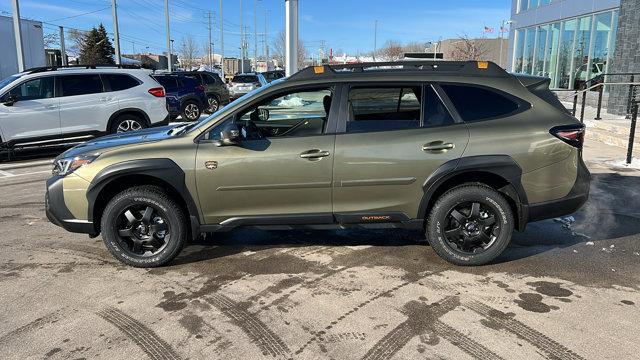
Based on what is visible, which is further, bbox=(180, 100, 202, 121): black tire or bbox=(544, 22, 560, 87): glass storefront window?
bbox=(544, 22, 560, 87): glass storefront window

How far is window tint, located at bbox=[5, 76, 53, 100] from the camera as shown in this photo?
10391 mm

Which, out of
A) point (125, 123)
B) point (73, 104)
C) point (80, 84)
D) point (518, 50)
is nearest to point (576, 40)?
point (518, 50)

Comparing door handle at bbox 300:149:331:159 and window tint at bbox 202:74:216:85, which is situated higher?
window tint at bbox 202:74:216:85

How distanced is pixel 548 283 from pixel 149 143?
12.1ft

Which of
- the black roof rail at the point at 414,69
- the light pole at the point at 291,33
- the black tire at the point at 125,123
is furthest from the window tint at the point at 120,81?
the black roof rail at the point at 414,69

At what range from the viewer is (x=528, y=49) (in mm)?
27203

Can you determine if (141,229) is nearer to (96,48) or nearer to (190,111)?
(190,111)

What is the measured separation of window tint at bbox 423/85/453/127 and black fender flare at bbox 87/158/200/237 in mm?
2226

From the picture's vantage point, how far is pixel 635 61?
48.9 feet

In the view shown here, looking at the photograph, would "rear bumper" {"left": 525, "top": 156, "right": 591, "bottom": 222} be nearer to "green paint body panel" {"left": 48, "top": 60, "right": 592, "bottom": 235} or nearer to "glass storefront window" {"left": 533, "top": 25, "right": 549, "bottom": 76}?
"green paint body panel" {"left": 48, "top": 60, "right": 592, "bottom": 235}

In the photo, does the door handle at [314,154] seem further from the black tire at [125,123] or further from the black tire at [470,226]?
the black tire at [125,123]

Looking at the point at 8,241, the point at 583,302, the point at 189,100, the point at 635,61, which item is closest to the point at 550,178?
the point at 583,302

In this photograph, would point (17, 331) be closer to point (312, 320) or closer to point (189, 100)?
point (312, 320)


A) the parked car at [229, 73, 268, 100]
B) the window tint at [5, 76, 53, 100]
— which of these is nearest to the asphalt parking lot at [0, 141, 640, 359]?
the window tint at [5, 76, 53, 100]
